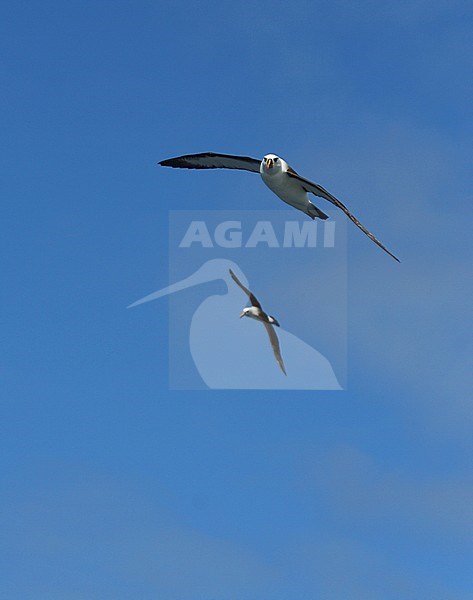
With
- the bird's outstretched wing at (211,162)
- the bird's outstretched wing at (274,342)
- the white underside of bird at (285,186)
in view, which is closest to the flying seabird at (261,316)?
the bird's outstretched wing at (274,342)

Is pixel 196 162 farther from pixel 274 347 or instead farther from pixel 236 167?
pixel 274 347

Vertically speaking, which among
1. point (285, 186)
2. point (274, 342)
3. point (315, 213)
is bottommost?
point (274, 342)

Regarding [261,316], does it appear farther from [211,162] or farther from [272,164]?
[211,162]

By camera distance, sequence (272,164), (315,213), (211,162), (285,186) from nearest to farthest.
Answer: (272,164) → (285,186) → (315,213) → (211,162)

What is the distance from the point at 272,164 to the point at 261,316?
5570 mm

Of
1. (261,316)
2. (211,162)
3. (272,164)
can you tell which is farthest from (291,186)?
(211,162)

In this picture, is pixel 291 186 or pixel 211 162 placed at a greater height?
pixel 211 162

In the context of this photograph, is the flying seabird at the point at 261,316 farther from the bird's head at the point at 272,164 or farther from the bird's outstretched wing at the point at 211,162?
the bird's outstretched wing at the point at 211,162

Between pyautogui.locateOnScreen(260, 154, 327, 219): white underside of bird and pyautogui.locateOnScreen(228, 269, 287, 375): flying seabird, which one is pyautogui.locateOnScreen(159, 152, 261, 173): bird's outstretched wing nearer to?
pyautogui.locateOnScreen(260, 154, 327, 219): white underside of bird

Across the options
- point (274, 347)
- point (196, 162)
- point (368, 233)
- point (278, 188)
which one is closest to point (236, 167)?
point (196, 162)

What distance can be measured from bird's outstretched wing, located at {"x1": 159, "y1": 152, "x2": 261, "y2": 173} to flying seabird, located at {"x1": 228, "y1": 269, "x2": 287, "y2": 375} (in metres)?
6.42

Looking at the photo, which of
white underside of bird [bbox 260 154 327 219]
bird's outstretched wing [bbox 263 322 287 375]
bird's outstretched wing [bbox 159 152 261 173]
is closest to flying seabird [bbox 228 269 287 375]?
bird's outstretched wing [bbox 263 322 287 375]

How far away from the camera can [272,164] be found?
3547 cm

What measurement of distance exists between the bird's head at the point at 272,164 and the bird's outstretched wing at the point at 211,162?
15.6 feet
